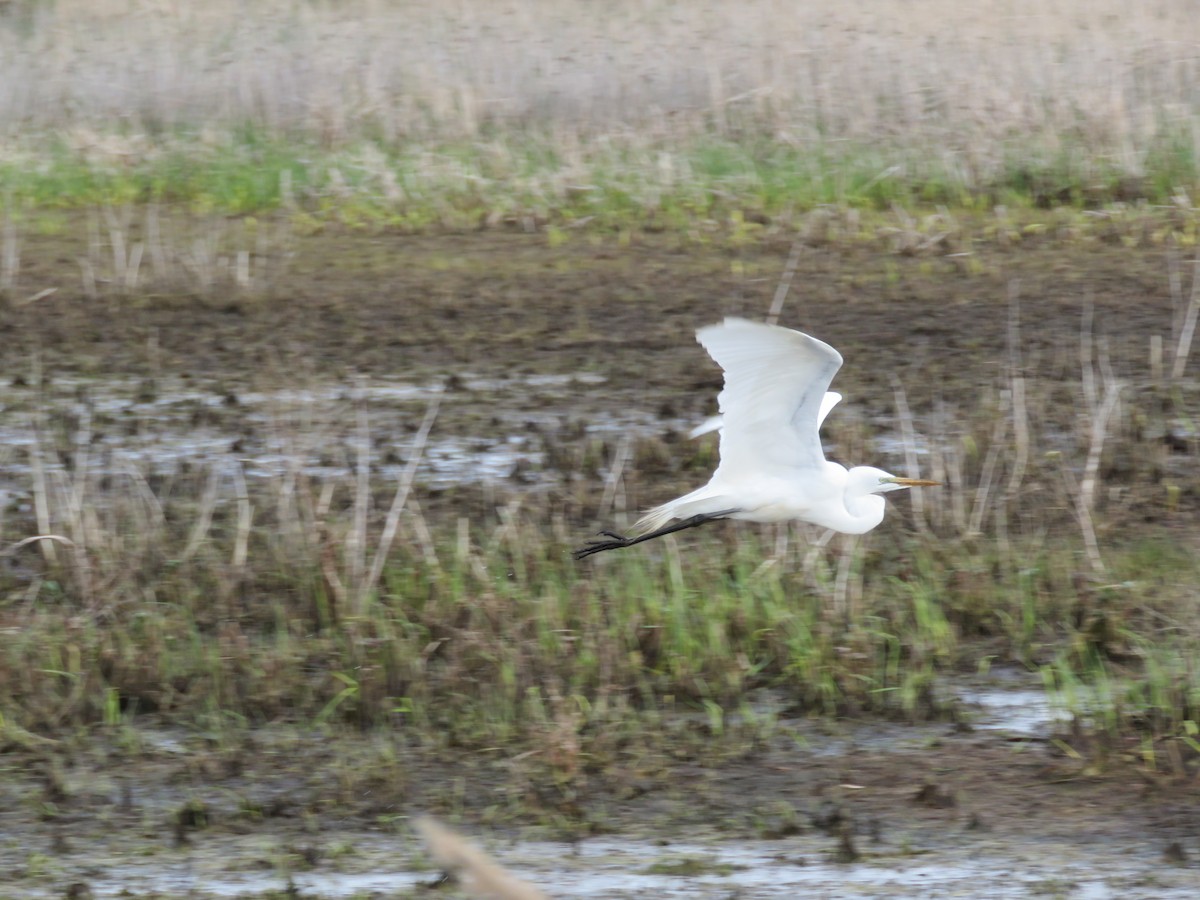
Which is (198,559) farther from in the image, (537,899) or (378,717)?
(537,899)

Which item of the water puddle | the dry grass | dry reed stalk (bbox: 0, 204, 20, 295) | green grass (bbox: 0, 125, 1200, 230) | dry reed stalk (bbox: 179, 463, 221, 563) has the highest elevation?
the dry grass

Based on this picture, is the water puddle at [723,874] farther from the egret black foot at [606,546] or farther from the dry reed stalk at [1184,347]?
the dry reed stalk at [1184,347]

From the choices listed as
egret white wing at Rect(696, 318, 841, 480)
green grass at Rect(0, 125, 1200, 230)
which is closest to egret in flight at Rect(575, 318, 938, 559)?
egret white wing at Rect(696, 318, 841, 480)

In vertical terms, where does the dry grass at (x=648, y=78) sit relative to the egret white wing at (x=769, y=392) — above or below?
above

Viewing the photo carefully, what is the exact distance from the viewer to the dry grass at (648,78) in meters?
11.9

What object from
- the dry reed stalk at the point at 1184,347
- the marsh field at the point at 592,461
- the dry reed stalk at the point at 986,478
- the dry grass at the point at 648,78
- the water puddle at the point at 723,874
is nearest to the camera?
the water puddle at the point at 723,874

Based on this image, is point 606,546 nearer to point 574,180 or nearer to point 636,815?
point 636,815

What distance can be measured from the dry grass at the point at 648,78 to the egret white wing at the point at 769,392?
6278mm

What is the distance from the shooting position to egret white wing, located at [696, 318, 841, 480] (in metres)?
4.62

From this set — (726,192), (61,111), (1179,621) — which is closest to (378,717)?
(1179,621)

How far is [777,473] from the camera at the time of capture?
5191mm

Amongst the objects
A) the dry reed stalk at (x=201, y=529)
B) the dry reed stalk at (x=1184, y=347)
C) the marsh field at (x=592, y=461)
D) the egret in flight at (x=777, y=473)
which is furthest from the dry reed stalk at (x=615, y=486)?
the dry reed stalk at (x=1184, y=347)

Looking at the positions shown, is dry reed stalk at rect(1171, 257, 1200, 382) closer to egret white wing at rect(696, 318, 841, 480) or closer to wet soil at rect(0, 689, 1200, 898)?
egret white wing at rect(696, 318, 841, 480)

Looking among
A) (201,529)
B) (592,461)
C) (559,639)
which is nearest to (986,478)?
(592,461)
